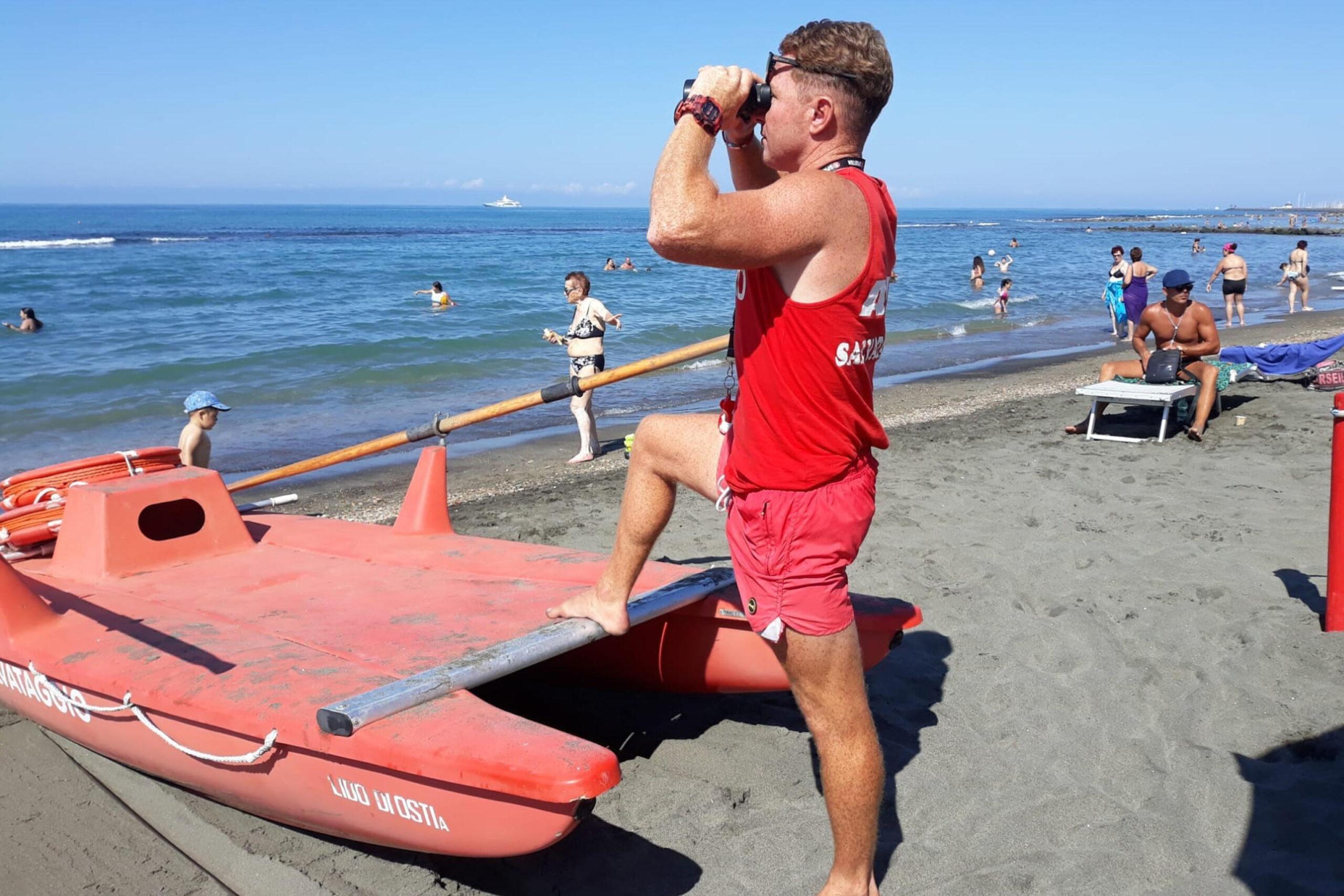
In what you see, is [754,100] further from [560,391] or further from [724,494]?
[560,391]

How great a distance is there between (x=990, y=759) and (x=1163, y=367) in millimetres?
5923

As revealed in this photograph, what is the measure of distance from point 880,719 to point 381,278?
1187 inches

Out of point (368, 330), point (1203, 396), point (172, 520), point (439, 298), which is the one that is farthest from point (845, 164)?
point (439, 298)

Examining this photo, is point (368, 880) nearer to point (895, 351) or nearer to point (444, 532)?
point (444, 532)

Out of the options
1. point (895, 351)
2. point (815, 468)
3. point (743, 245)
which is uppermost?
point (743, 245)

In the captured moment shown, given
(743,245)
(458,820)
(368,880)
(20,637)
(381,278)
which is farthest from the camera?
(381,278)

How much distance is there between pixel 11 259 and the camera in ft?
124

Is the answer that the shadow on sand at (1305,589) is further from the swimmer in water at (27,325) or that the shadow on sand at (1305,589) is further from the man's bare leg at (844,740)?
the swimmer in water at (27,325)

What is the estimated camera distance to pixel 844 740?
7.86 ft

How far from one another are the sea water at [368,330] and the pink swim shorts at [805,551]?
8690 mm

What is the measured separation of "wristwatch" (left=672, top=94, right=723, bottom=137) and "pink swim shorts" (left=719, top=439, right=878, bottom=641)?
0.83m

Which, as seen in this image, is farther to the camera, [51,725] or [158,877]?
[51,725]

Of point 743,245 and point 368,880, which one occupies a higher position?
point 743,245

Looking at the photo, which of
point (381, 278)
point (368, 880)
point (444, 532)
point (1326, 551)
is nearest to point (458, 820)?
point (368, 880)
